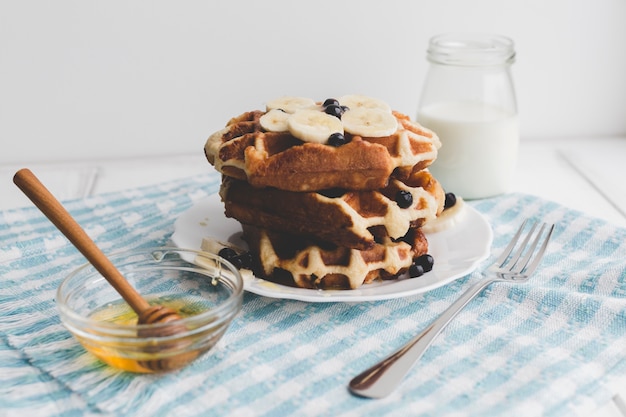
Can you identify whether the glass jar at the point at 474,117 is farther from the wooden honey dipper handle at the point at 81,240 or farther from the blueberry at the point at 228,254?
the wooden honey dipper handle at the point at 81,240

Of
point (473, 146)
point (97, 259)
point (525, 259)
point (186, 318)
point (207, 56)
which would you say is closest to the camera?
point (186, 318)

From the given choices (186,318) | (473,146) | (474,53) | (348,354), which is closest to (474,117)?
(473,146)

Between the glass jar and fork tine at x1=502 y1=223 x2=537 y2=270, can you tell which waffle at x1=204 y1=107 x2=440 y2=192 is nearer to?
fork tine at x1=502 y1=223 x2=537 y2=270

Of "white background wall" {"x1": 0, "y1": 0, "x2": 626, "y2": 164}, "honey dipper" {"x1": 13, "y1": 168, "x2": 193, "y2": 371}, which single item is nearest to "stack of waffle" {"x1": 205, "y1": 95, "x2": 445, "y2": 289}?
"honey dipper" {"x1": 13, "y1": 168, "x2": 193, "y2": 371}

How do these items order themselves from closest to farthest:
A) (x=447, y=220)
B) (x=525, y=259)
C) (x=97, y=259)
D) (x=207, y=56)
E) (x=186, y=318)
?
(x=186, y=318) → (x=97, y=259) → (x=525, y=259) → (x=447, y=220) → (x=207, y=56)

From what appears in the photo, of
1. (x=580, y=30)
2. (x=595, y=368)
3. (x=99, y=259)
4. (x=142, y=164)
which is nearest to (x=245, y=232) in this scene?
(x=99, y=259)

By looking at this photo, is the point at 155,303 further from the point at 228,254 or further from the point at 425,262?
the point at 425,262
